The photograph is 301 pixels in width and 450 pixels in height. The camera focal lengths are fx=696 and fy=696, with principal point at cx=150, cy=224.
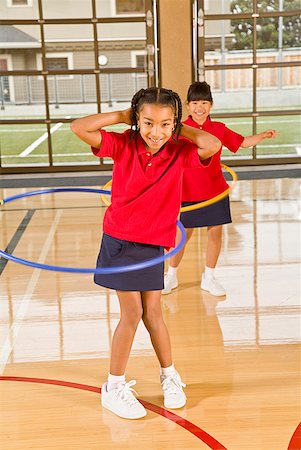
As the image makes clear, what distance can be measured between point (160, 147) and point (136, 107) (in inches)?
6.2

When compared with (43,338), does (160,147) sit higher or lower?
higher

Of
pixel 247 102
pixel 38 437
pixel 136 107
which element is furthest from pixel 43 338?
pixel 247 102

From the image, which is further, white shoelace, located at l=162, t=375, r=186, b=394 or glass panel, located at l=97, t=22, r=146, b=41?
glass panel, located at l=97, t=22, r=146, b=41

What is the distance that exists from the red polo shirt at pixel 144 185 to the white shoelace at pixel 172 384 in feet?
1.75

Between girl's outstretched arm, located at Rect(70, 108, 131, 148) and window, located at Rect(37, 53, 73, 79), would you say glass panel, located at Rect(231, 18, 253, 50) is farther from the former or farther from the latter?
girl's outstretched arm, located at Rect(70, 108, 131, 148)

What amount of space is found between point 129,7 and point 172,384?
5803 mm

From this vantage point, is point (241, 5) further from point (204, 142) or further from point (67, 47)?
point (204, 142)

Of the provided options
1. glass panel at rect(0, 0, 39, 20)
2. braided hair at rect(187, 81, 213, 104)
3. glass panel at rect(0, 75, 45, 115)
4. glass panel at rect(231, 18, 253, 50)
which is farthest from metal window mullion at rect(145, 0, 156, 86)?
glass panel at rect(0, 75, 45, 115)

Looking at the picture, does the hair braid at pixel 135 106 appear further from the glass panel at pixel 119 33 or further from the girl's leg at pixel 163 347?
the glass panel at pixel 119 33

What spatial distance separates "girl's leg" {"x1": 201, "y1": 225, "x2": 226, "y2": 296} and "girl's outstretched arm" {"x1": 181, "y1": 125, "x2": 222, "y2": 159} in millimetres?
1321

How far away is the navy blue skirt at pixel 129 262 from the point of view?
7.91 feet

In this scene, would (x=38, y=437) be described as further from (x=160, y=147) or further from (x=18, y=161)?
(x=18, y=161)

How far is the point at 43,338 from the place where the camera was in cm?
318

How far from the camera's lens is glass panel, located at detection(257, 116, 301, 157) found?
11.0 meters
